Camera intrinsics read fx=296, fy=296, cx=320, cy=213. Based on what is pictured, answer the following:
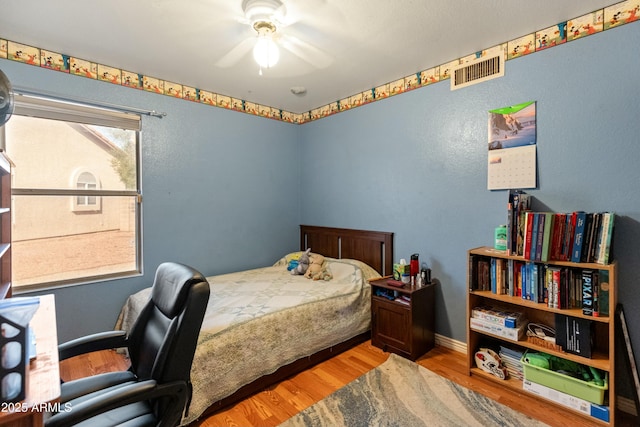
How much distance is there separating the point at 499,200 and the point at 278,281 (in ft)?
6.74

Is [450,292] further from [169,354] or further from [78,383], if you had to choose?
[78,383]

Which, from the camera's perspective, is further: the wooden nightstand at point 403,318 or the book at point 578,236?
the wooden nightstand at point 403,318

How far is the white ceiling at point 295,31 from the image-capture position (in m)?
1.78

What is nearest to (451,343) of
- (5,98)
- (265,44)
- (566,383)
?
(566,383)

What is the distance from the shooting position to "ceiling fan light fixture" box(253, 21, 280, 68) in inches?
73.9

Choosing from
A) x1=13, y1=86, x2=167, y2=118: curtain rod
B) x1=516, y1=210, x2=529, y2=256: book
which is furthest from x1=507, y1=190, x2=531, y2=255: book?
x1=13, y1=86, x2=167, y2=118: curtain rod

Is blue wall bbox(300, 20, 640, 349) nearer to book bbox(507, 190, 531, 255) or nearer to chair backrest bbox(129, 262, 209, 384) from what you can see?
book bbox(507, 190, 531, 255)

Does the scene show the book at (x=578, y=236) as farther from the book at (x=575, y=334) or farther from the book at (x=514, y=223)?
the book at (x=575, y=334)

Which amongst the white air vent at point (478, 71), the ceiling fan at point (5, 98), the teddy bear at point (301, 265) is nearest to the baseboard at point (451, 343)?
the teddy bear at point (301, 265)

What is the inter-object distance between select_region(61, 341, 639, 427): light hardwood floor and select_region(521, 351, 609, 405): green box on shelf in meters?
0.13

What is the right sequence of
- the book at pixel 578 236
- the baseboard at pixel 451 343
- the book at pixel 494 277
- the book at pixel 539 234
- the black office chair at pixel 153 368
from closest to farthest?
the black office chair at pixel 153 368
the book at pixel 578 236
the book at pixel 539 234
the book at pixel 494 277
the baseboard at pixel 451 343

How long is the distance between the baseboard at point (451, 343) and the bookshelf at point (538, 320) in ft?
0.82

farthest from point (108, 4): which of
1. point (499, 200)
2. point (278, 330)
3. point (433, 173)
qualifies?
point (499, 200)

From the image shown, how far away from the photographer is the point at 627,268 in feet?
5.82
